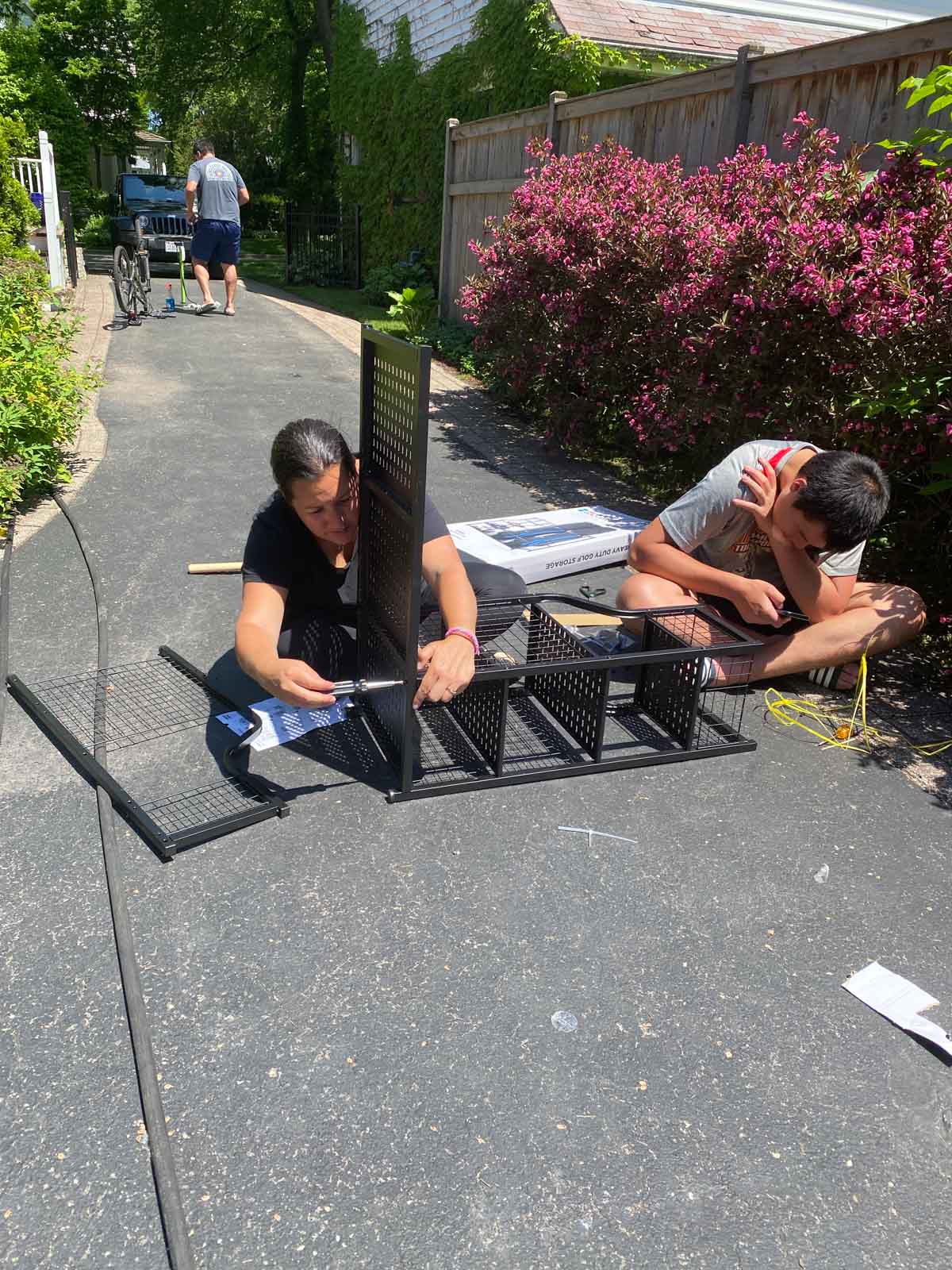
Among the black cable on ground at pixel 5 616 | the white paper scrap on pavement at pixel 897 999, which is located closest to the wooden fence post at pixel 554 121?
the black cable on ground at pixel 5 616

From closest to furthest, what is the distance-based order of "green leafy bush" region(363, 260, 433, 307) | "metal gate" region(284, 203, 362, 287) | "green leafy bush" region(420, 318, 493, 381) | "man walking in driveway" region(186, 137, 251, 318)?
1. "green leafy bush" region(420, 318, 493, 381)
2. "man walking in driveway" region(186, 137, 251, 318)
3. "green leafy bush" region(363, 260, 433, 307)
4. "metal gate" region(284, 203, 362, 287)

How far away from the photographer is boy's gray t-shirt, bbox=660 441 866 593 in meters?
3.33

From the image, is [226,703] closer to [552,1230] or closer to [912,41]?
[552,1230]

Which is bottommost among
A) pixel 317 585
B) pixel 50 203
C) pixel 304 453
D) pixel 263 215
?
pixel 317 585

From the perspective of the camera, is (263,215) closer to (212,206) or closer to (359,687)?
(212,206)

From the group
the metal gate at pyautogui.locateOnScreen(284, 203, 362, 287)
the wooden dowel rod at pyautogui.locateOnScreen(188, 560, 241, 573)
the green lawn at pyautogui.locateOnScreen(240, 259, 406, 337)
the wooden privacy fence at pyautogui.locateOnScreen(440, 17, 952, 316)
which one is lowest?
the wooden dowel rod at pyautogui.locateOnScreen(188, 560, 241, 573)

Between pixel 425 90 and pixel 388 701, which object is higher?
pixel 425 90

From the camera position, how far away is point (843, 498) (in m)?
2.92

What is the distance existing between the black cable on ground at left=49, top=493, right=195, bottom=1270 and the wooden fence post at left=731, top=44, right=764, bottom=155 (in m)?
5.54

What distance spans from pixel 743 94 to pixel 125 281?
705 cm

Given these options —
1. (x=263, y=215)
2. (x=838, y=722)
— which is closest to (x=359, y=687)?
(x=838, y=722)

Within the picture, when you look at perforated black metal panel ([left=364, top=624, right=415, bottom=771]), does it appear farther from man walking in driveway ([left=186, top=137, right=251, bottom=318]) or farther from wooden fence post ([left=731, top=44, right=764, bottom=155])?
man walking in driveway ([left=186, top=137, right=251, bottom=318])

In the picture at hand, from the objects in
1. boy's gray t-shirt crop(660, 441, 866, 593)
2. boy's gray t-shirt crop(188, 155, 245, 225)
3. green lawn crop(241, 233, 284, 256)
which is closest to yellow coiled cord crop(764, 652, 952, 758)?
boy's gray t-shirt crop(660, 441, 866, 593)

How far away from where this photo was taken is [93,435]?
6.62 metres
